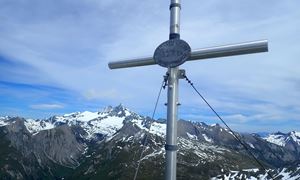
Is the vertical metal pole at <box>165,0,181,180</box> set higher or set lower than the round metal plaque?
lower

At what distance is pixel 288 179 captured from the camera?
486 feet

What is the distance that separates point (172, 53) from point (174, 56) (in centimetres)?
9

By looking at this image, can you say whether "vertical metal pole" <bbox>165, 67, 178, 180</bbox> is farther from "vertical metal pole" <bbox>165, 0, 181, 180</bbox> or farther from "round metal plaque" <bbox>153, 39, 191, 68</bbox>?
"round metal plaque" <bbox>153, 39, 191, 68</bbox>

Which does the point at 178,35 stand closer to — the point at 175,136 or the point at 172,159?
the point at 175,136

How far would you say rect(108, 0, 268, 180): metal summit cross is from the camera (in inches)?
309

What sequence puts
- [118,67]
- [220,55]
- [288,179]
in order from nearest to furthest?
[220,55] → [118,67] → [288,179]

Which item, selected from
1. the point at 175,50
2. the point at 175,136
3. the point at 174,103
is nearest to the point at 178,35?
the point at 175,50

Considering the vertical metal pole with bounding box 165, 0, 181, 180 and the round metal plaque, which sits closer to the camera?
the vertical metal pole with bounding box 165, 0, 181, 180

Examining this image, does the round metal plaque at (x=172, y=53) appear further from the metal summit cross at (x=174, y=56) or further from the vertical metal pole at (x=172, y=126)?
the vertical metal pole at (x=172, y=126)

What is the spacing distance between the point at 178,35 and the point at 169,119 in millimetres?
2128

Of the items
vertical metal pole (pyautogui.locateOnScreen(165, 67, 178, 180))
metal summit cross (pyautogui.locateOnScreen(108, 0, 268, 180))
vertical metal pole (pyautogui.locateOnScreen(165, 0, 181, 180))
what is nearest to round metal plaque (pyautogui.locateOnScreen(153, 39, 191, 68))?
metal summit cross (pyautogui.locateOnScreen(108, 0, 268, 180))

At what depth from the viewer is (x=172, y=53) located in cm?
853

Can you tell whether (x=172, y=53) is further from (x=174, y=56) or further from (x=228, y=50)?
(x=228, y=50)

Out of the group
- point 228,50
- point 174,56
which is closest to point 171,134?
point 174,56
